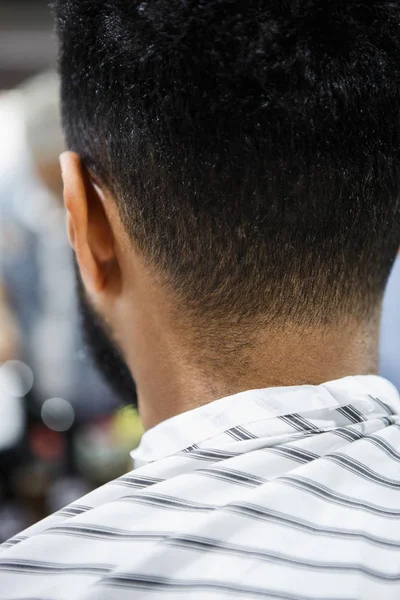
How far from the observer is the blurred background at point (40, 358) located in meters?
2.10

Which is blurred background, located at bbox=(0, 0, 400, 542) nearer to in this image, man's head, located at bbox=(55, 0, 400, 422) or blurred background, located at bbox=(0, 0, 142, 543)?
blurred background, located at bbox=(0, 0, 142, 543)

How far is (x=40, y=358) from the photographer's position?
88.5 inches

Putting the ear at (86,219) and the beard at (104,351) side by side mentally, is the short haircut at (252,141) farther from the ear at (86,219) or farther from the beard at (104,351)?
the beard at (104,351)

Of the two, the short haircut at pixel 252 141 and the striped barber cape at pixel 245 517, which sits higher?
the short haircut at pixel 252 141

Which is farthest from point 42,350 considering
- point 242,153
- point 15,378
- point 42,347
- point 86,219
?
point 242,153

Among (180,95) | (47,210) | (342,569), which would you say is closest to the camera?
(342,569)

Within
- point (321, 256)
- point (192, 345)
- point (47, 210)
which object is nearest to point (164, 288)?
point (192, 345)

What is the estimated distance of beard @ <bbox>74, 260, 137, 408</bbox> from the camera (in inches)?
39.0

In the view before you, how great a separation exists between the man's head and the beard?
0.59 feet

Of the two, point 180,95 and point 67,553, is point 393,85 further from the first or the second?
point 67,553

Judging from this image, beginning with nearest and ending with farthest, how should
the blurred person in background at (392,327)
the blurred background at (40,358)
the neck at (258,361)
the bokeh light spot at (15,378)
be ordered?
the neck at (258,361) < the blurred person in background at (392,327) < the blurred background at (40,358) < the bokeh light spot at (15,378)

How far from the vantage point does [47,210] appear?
2160 millimetres

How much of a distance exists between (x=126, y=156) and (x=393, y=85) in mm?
312

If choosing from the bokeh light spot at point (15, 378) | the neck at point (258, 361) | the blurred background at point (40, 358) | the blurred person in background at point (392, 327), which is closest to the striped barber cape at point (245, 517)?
the neck at point (258, 361)
